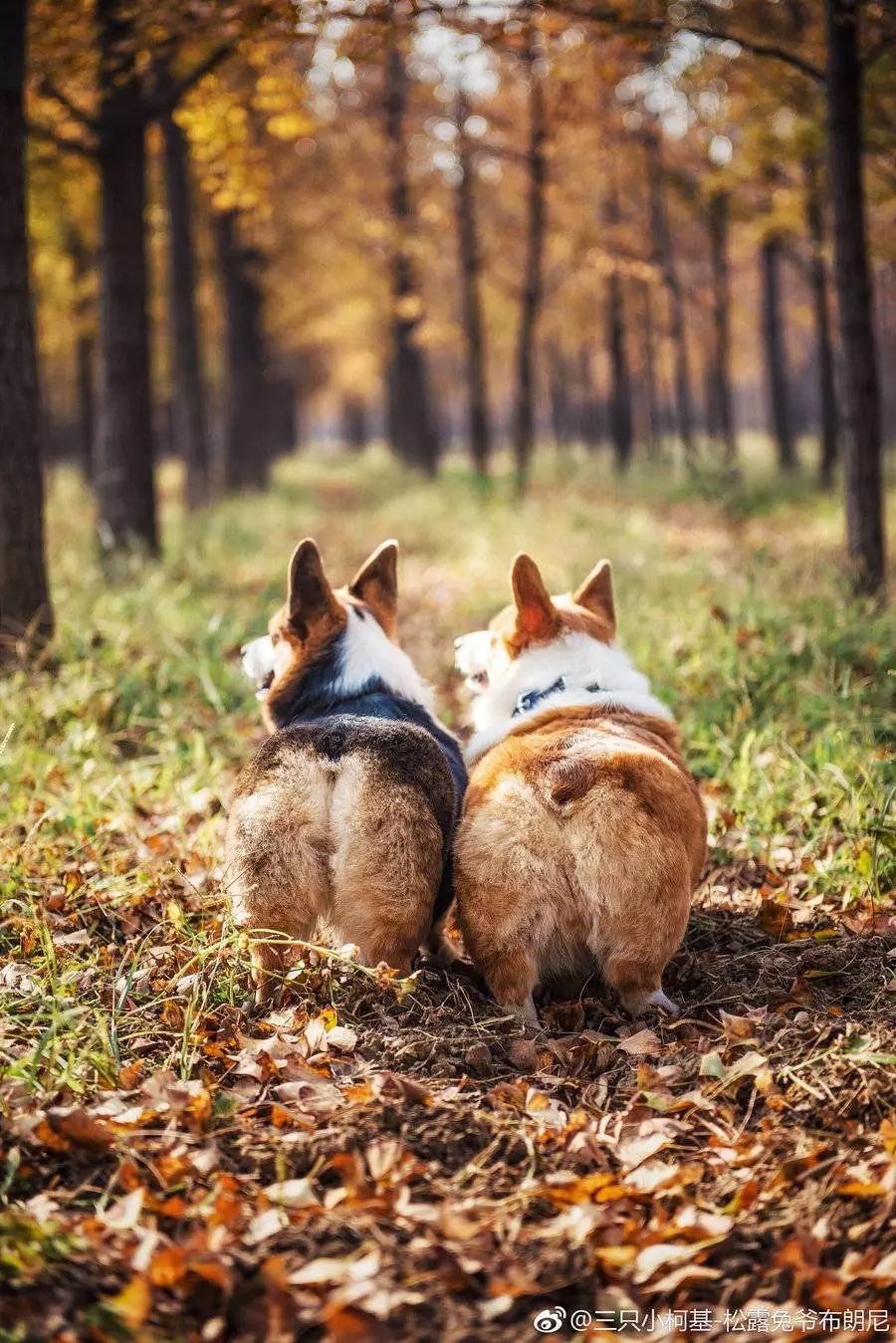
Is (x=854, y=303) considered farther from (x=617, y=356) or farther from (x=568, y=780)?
(x=617, y=356)

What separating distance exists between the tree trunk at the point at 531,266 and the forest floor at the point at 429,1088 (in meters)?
11.5

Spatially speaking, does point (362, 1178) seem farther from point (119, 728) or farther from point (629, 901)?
point (119, 728)

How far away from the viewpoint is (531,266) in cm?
1677

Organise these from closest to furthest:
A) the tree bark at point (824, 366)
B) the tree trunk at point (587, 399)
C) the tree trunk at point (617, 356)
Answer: the tree bark at point (824, 366), the tree trunk at point (617, 356), the tree trunk at point (587, 399)

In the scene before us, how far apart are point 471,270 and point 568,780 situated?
16.5 metres

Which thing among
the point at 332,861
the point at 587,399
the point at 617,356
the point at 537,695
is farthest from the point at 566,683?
the point at 587,399

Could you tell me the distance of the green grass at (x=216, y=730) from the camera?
3.54 meters

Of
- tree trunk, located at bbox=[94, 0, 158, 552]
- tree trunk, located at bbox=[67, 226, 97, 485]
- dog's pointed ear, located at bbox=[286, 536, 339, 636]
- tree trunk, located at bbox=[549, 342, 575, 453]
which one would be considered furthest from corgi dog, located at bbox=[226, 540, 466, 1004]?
tree trunk, located at bbox=[549, 342, 575, 453]

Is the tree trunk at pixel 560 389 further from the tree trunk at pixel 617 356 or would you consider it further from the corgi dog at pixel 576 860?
the corgi dog at pixel 576 860

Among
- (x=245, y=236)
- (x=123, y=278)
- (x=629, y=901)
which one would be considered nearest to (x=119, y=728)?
(x=629, y=901)

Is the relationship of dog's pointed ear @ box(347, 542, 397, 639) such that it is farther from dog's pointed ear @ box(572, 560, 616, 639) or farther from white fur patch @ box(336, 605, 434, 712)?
dog's pointed ear @ box(572, 560, 616, 639)

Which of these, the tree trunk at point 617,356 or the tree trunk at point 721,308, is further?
the tree trunk at point 617,356

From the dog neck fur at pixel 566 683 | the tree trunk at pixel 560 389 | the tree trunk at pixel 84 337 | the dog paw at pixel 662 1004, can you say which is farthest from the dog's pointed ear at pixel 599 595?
the tree trunk at pixel 560 389

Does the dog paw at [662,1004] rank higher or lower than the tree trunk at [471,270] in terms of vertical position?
lower
